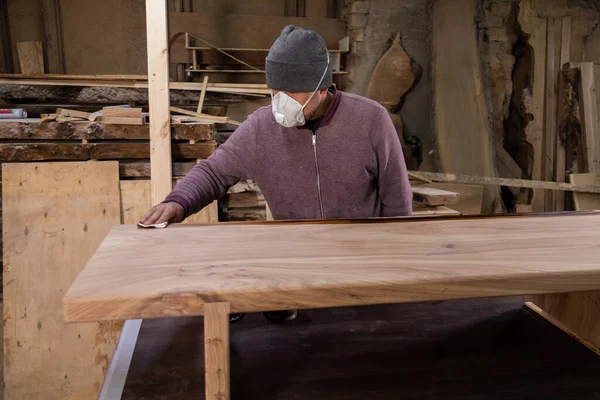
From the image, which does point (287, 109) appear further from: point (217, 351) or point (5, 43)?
point (5, 43)

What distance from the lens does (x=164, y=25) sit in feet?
8.91

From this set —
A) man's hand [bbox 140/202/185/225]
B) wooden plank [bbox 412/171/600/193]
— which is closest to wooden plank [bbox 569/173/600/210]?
wooden plank [bbox 412/171/600/193]

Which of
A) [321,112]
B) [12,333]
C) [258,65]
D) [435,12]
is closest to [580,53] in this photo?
[435,12]

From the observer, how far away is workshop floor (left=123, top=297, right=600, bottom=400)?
4.30 feet

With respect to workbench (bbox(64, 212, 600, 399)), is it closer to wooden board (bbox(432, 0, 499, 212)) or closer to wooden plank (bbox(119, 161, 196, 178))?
wooden plank (bbox(119, 161, 196, 178))

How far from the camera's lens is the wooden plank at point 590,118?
183 inches

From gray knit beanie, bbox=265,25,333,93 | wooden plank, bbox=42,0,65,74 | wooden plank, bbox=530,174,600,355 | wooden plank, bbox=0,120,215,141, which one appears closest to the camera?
wooden plank, bbox=530,174,600,355

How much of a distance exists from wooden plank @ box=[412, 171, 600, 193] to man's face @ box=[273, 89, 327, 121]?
2.73 metres

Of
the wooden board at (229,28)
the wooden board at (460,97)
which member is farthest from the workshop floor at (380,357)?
the wooden board at (229,28)

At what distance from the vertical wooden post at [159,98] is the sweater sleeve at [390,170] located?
1380 mm

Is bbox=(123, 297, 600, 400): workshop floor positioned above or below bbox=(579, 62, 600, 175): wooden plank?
below

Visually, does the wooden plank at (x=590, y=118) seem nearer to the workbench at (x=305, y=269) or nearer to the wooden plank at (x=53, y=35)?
the workbench at (x=305, y=269)

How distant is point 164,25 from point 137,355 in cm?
191

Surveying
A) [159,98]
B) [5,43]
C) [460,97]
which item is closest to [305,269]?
[159,98]
